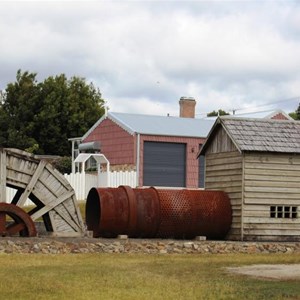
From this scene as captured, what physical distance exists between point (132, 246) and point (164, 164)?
26.5m

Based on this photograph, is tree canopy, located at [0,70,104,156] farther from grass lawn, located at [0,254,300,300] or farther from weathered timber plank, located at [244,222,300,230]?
grass lawn, located at [0,254,300,300]

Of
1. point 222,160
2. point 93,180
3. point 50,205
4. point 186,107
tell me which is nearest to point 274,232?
point 222,160

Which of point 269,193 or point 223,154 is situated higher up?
point 223,154

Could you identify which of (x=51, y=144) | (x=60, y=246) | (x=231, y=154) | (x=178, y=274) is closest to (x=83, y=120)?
(x=51, y=144)

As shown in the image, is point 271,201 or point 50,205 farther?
point 271,201

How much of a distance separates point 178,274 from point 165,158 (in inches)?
1314

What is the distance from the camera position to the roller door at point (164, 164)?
51.7 metres

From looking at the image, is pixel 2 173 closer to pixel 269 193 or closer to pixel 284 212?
pixel 269 193

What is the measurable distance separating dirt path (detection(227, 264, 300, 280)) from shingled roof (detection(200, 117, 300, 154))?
9.73 m

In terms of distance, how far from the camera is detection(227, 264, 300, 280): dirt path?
60.3ft

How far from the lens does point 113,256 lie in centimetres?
2377

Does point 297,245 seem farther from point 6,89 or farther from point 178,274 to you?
point 6,89

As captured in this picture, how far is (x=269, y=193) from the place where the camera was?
1214 inches

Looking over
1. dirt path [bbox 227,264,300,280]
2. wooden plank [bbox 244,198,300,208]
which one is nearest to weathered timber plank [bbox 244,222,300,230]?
wooden plank [bbox 244,198,300,208]
